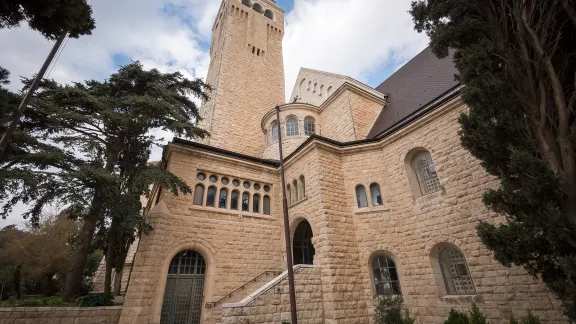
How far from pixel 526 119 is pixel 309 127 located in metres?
12.1

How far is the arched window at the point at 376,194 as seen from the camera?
1024cm

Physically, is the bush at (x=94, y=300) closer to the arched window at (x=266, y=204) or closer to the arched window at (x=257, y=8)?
the arched window at (x=266, y=204)

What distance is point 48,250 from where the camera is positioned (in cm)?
2122

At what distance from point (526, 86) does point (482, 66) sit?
899 millimetres

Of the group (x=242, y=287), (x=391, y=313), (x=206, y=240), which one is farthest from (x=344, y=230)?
(x=206, y=240)

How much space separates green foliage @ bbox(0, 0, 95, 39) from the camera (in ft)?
14.8

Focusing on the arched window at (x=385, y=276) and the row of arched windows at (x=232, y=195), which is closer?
the arched window at (x=385, y=276)

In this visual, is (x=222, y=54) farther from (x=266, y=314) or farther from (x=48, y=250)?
(x=48, y=250)

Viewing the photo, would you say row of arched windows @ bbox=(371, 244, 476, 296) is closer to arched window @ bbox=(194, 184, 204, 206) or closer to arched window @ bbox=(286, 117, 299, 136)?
arched window @ bbox=(194, 184, 204, 206)

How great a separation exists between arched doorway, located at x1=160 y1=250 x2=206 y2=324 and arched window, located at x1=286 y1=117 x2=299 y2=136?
29.5 feet

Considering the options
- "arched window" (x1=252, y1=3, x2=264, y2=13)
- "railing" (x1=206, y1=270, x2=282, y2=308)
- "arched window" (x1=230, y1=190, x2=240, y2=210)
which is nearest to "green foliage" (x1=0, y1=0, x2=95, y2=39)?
"arched window" (x1=230, y1=190, x2=240, y2=210)

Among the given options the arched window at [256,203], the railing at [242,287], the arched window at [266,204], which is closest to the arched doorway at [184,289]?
the railing at [242,287]

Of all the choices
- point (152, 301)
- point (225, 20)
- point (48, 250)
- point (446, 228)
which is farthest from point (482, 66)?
point (48, 250)

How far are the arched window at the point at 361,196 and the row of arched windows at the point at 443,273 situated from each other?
6.60ft
